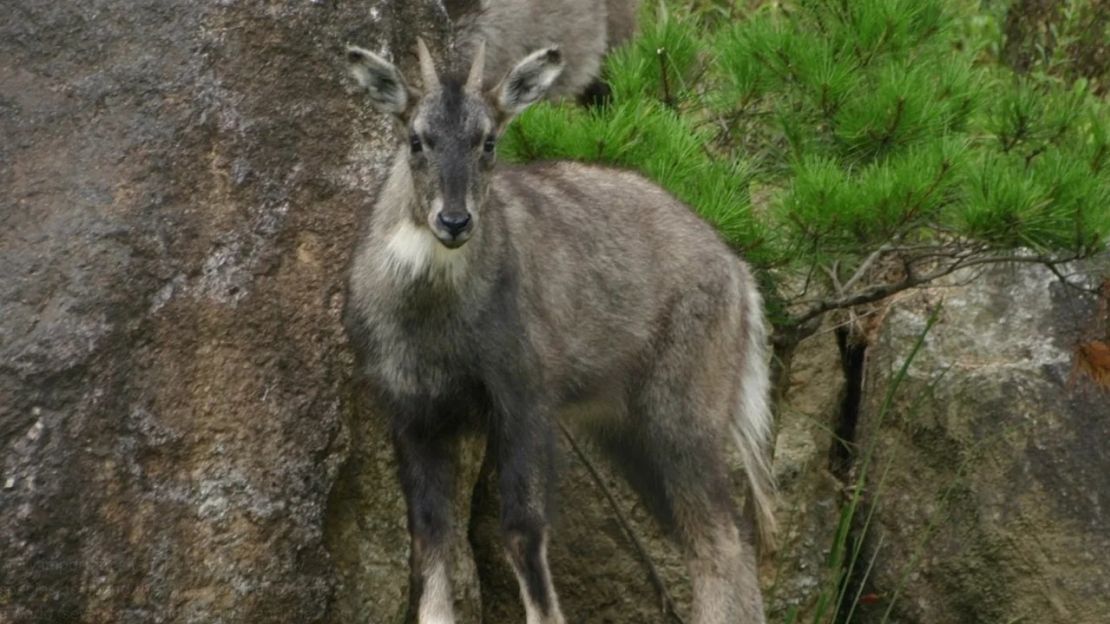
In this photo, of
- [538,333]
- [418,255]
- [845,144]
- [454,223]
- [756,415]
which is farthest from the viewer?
[756,415]

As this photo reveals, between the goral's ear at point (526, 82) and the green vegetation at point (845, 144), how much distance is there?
0.71 m

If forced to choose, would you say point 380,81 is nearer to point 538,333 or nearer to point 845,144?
point 538,333

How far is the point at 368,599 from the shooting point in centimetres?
572

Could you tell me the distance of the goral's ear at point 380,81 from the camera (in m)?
5.29

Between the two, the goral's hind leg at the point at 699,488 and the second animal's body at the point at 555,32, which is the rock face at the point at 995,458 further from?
the second animal's body at the point at 555,32

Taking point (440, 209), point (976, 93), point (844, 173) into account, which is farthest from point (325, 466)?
point (976, 93)

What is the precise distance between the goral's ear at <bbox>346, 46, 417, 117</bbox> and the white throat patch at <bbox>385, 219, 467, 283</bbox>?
0.36 m

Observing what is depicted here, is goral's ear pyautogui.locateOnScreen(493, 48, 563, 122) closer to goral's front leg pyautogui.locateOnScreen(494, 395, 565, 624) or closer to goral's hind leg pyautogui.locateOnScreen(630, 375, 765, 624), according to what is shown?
goral's front leg pyautogui.locateOnScreen(494, 395, 565, 624)

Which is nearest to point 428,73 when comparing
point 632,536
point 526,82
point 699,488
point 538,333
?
point 526,82

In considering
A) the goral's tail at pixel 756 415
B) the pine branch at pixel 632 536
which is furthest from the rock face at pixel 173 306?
the goral's tail at pixel 756 415

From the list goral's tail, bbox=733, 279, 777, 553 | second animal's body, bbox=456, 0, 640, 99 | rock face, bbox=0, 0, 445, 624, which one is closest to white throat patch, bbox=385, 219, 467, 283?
rock face, bbox=0, 0, 445, 624

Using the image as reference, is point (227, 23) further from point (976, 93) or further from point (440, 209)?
point (976, 93)

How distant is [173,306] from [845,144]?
244 cm

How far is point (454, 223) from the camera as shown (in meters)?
5.05
